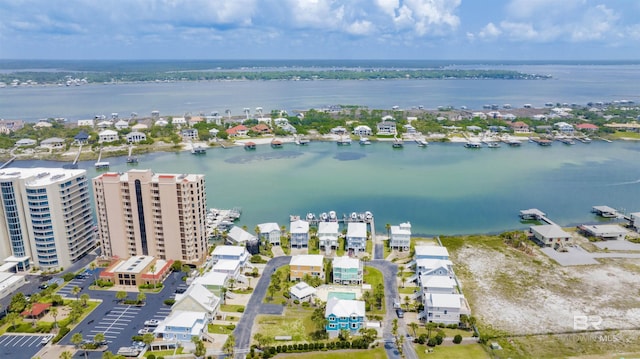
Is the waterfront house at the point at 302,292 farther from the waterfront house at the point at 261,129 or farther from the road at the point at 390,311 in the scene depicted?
the waterfront house at the point at 261,129

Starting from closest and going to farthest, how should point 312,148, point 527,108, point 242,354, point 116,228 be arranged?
1. point 242,354
2. point 116,228
3. point 312,148
4. point 527,108

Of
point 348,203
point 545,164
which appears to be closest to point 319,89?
point 545,164

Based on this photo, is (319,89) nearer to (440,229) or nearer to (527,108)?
(527,108)

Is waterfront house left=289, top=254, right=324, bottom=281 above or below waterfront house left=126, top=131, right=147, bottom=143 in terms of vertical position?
below

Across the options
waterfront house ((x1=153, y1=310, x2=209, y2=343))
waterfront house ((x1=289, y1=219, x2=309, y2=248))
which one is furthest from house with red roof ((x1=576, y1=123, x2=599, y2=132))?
waterfront house ((x1=153, y1=310, x2=209, y2=343))

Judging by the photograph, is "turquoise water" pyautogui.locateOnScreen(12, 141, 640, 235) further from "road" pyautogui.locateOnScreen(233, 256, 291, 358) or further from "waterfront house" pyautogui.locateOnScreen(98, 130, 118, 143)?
"waterfront house" pyautogui.locateOnScreen(98, 130, 118, 143)

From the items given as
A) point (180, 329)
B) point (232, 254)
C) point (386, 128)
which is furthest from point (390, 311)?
point (386, 128)
